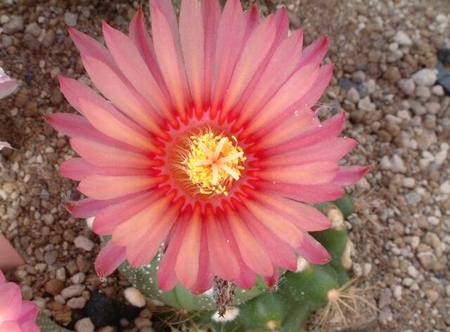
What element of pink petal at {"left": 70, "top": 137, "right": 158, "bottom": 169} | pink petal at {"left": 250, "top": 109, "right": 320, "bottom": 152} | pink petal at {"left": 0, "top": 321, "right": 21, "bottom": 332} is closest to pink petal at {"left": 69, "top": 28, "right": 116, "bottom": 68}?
pink petal at {"left": 70, "top": 137, "right": 158, "bottom": 169}

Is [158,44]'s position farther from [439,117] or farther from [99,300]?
[439,117]

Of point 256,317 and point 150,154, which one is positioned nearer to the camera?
point 150,154

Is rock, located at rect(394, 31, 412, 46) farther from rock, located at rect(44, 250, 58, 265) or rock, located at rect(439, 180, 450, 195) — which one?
rock, located at rect(44, 250, 58, 265)

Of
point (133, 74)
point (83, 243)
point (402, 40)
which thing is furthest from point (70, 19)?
point (402, 40)

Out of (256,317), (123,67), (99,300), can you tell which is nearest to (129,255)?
(123,67)

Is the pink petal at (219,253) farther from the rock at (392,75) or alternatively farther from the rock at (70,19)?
the rock at (392,75)

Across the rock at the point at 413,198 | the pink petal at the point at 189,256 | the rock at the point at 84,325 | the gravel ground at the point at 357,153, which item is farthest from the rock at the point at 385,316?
the pink petal at the point at 189,256

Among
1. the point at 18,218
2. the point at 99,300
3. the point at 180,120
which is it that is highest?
the point at 180,120
